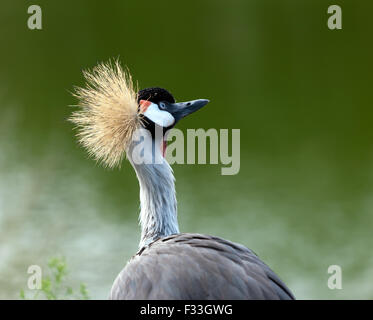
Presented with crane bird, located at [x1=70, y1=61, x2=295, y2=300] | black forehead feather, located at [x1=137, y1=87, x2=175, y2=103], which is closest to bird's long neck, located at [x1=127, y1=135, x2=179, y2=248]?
crane bird, located at [x1=70, y1=61, x2=295, y2=300]

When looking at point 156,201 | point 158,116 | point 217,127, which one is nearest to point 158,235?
point 156,201

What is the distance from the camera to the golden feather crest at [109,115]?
8.73 ft

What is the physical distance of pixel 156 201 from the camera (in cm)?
262

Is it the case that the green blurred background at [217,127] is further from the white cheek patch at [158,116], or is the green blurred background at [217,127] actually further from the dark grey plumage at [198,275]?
the dark grey plumage at [198,275]

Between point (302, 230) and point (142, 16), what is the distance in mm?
3166

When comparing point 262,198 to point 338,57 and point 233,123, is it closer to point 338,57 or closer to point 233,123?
point 233,123

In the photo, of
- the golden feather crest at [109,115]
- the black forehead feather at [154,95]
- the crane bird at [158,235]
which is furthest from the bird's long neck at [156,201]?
the black forehead feather at [154,95]

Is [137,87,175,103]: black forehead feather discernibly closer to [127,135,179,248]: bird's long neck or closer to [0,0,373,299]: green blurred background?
[127,135,179,248]: bird's long neck

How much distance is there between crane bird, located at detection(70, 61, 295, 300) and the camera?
2.08m

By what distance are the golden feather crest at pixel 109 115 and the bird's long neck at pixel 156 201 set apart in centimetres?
11

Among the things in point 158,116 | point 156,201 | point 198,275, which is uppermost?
point 158,116

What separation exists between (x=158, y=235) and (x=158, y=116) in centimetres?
43

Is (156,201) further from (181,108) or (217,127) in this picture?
(217,127)

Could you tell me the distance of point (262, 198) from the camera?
18.1ft
